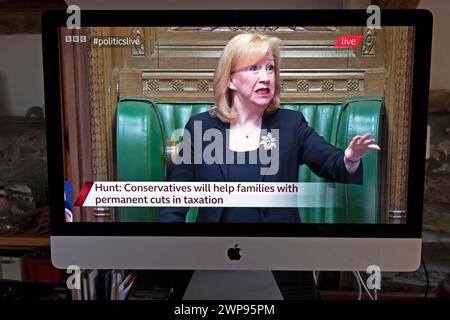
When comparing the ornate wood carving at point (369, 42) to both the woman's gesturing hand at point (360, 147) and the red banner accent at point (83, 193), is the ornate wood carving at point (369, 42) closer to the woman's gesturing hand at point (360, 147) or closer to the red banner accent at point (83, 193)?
the woman's gesturing hand at point (360, 147)

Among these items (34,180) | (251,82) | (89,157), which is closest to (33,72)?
(34,180)

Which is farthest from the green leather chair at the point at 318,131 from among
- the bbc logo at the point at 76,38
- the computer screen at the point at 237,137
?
the bbc logo at the point at 76,38

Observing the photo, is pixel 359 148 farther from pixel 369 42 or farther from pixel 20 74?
pixel 20 74

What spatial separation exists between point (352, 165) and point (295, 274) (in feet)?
1.18

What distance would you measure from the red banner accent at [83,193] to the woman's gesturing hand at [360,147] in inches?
17.5

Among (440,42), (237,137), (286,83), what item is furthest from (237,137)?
(440,42)

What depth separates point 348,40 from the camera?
2.30ft

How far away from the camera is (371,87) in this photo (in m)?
0.71

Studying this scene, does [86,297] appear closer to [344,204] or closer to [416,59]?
[344,204]

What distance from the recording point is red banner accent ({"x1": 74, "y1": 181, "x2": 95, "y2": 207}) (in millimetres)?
744

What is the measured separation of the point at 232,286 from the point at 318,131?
1.18ft

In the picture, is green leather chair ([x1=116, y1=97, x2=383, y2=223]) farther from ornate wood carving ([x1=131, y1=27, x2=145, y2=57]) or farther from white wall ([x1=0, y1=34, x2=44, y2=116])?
white wall ([x1=0, y1=34, x2=44, y2=116])
